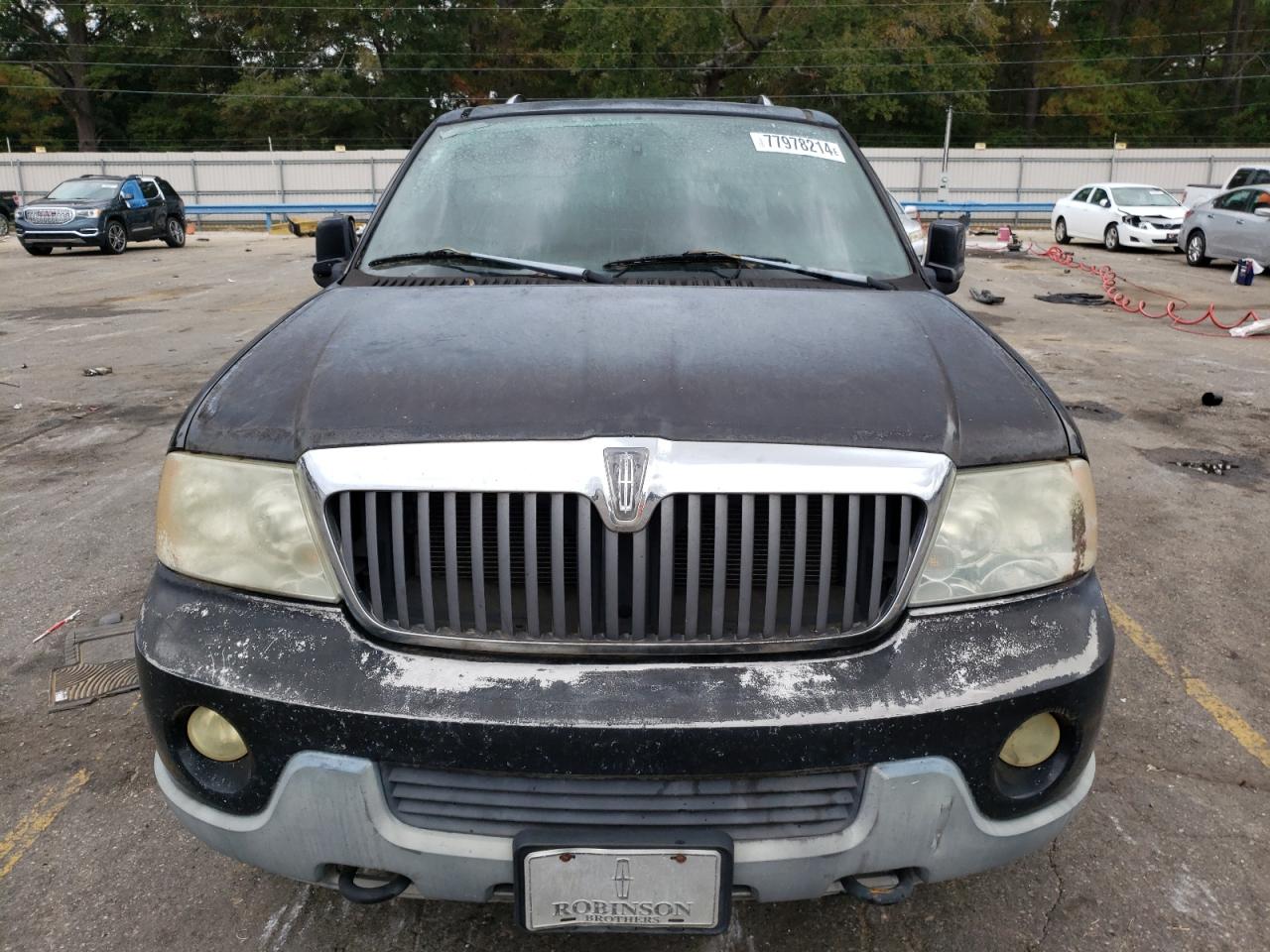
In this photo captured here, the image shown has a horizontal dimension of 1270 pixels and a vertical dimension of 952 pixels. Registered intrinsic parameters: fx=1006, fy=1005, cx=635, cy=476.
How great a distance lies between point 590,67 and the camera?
45.7 metres

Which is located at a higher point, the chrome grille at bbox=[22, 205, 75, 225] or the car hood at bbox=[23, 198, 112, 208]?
the car hood at bbox=[23, 198, 112, 208]

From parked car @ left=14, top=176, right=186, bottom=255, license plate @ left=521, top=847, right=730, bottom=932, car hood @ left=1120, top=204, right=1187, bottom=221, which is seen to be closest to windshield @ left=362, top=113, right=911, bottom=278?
license plate @ left=521, top=847, right=730, bottom=932

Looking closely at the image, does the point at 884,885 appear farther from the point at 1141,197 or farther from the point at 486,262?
the point at 1141,197

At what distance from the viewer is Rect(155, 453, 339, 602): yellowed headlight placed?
6.28ft

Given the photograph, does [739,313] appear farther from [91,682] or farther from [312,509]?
[91,682]

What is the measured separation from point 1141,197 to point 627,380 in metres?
22.6

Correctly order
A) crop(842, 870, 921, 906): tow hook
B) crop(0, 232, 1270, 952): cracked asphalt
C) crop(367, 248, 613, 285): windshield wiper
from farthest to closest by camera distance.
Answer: crop(367, 248, 613, 285): windshield wiper → crop(0, 232, 1270, 952): cracked asphalt → crop(842, 870, 921, 906): tow hook

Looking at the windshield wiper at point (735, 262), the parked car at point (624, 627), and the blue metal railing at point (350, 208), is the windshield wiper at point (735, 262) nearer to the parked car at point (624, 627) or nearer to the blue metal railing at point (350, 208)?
the parked car at point (624, 627)

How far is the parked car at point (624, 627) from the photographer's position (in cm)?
174

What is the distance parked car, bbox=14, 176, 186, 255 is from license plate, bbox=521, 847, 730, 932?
22434mm

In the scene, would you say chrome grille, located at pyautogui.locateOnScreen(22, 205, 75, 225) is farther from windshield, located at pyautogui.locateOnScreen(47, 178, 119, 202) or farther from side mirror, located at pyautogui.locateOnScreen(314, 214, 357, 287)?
side mirror, located at pyautogui.locateOnScreen(314, 214, 357, 287)

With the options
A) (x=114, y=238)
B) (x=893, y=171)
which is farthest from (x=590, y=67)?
(x=114, y=238)

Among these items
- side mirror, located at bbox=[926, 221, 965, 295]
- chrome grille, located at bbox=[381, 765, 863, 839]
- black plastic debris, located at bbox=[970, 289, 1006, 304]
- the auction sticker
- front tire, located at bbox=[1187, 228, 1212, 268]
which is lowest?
black plastic debris, located at bbox=[970, 289, 1006, 304]

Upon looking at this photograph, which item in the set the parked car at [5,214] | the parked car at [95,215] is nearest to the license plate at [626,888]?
the parked car at [95,215]
